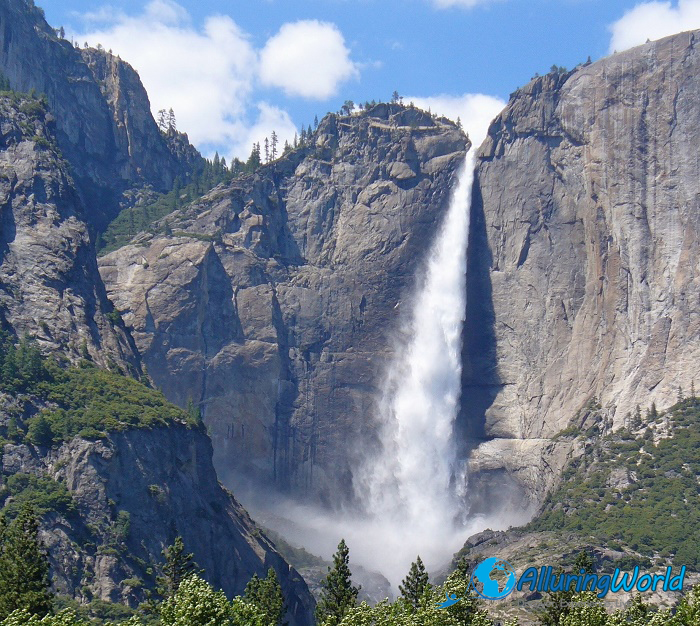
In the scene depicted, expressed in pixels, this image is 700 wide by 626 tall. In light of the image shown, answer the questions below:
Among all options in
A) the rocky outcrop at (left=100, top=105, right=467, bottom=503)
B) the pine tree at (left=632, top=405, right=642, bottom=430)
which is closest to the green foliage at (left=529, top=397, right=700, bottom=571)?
the pine tree at (left=632, top=405, right=642, bottom=430)

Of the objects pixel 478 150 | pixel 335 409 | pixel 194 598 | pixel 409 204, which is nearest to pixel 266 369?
pixel 335 409

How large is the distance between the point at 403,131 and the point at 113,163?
39078 mm

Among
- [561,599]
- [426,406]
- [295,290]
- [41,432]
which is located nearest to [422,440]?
[426,406]

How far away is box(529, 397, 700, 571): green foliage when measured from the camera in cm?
9850

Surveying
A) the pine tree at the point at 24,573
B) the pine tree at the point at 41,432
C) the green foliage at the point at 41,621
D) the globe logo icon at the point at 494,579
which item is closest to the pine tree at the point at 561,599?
the pine tree at the point at 24,573

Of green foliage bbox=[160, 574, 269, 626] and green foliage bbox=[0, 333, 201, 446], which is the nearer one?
green foliage bbox=[160, 574, 269, 626]

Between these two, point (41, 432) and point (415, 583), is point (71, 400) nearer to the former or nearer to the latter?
point (41, 432)

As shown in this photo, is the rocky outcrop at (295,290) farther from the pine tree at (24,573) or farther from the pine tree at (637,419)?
the pine tree at (24,573)

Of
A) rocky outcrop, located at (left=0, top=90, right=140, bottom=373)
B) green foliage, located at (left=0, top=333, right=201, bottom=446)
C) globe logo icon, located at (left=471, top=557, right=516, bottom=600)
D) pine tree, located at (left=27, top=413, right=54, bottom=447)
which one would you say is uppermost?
rocky outcrop, located at (left=0, top=90, right=140, bottom=373)

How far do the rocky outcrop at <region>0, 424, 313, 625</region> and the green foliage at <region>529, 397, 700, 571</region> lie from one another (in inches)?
995

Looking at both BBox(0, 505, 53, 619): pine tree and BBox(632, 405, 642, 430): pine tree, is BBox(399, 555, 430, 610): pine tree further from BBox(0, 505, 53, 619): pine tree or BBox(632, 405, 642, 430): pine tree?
BBox(632, 405, 642, 430): pine tree

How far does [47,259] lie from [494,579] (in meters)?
48.8

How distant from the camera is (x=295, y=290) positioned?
13462cm

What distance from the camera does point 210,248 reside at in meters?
132
